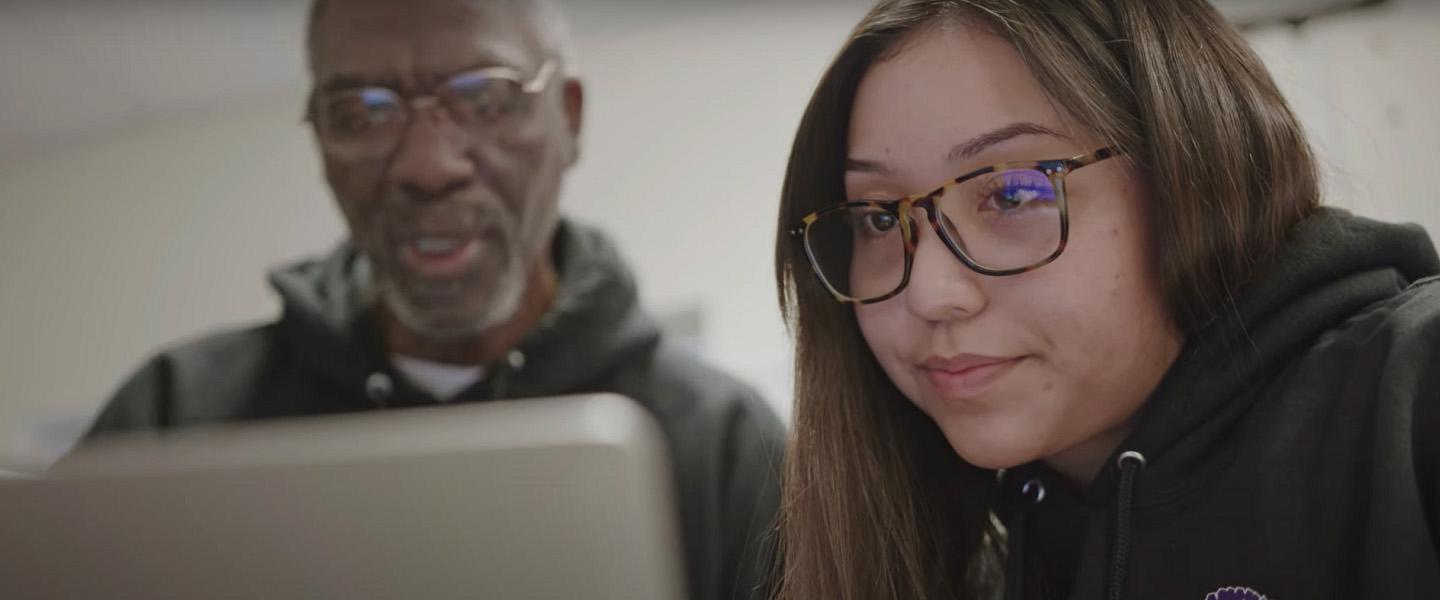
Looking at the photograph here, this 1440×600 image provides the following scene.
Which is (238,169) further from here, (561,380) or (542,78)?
(561,380)

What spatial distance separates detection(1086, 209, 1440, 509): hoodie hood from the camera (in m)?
0.72

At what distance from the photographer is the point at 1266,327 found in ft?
2.42

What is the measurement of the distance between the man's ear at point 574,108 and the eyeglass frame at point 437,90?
0.14ft

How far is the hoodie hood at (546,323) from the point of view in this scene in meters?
1.25

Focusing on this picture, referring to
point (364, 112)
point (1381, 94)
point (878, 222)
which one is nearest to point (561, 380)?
point (364, 112)

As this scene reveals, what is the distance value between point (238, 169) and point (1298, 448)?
2.61m

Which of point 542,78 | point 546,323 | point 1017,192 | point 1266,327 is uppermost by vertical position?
point 542,78

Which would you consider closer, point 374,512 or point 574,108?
point 374,512

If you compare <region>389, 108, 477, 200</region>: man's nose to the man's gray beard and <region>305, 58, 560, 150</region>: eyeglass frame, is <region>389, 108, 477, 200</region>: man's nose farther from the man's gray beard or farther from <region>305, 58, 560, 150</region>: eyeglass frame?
the man's gray beard

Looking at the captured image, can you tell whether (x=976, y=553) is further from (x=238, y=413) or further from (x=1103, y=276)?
(x=238, y=413)

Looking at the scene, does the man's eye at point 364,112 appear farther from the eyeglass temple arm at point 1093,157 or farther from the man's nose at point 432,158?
the eyeglass temple arm at point 1093,157

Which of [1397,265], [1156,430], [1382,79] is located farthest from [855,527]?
[1382,79]

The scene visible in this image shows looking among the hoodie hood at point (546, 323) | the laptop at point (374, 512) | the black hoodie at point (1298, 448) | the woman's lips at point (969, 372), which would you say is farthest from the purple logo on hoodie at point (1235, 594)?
the hoodie hood at point (546, 323)

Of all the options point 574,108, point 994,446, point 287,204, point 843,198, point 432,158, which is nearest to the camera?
point 994,446
